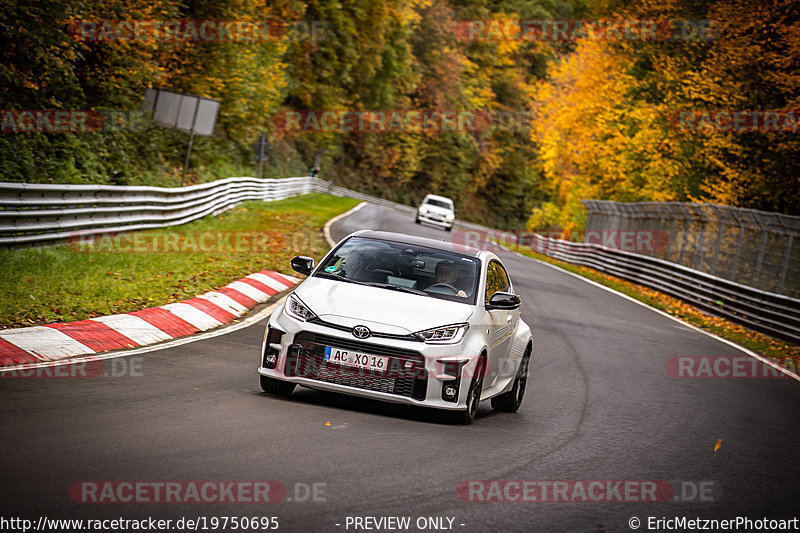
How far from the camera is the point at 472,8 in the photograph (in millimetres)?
83438

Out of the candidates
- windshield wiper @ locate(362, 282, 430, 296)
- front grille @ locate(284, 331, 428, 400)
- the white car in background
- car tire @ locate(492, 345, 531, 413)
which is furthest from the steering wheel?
the white car in background

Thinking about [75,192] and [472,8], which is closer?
[75,192]

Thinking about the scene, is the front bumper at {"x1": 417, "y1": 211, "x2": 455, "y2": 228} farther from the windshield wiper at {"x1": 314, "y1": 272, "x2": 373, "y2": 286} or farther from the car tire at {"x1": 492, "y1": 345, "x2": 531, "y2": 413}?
the windshield wiper at {"x1": 314, "y1": 272, "x2": 373, "y2": 286}

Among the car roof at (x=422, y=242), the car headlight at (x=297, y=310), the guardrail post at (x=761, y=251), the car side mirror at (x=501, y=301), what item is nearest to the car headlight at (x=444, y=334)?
the car side mirror at (x=501, y=301)

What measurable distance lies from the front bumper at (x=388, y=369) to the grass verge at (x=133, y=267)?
11.7 ft

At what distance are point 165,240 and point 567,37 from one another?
7929 centimetres

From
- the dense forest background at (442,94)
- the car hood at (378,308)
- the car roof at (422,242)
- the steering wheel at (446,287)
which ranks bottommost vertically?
the car hood at (378,308)

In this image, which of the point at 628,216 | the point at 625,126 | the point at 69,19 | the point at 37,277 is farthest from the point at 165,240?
the point at 625,126

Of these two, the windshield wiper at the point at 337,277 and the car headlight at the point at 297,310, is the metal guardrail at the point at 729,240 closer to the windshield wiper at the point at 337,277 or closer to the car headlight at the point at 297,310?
the windshield wiper at the point at 337,277

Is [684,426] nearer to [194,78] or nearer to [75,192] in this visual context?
[75,192]

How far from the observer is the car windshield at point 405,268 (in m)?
8.58

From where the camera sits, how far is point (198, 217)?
25922 mm

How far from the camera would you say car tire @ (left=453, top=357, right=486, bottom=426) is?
312 inches

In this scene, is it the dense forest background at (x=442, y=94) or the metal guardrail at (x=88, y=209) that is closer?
the metal guardrail at (x=88, y=209)
